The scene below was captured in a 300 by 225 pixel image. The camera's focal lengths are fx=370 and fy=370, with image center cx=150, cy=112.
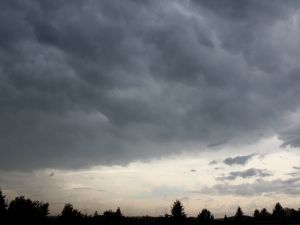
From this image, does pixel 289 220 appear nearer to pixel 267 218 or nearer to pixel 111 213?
pixel 267 218

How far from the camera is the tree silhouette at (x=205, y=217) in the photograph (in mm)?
85088

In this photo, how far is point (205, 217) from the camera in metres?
89.1

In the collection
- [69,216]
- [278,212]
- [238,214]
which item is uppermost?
[278,212]

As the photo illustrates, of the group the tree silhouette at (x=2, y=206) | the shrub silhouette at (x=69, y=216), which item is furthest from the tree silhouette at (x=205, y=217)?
the tree silhouette at (x=2, y=206)

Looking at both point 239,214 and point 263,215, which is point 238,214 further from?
point 263,215

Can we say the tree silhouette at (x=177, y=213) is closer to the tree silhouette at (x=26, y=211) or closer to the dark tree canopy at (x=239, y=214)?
the tree silhouette at (x=26, y=211)

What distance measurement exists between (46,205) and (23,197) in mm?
4428

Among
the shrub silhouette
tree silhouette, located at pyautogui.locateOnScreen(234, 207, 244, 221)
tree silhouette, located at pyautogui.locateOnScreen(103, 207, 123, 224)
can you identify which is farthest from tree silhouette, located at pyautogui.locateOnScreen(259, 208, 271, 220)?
the shrub silhouette

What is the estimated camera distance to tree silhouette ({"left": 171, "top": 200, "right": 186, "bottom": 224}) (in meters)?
67.3

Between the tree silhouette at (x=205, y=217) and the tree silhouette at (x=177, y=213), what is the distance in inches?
739

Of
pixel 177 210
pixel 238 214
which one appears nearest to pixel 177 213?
pixel 177 210

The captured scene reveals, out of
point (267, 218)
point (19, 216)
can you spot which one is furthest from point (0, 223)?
point (267, 218)

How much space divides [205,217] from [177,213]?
2393 centimetres

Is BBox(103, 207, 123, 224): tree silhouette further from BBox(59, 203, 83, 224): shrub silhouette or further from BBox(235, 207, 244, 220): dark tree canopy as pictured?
BBox(235, 207, 244, 220): dark tree canopy
